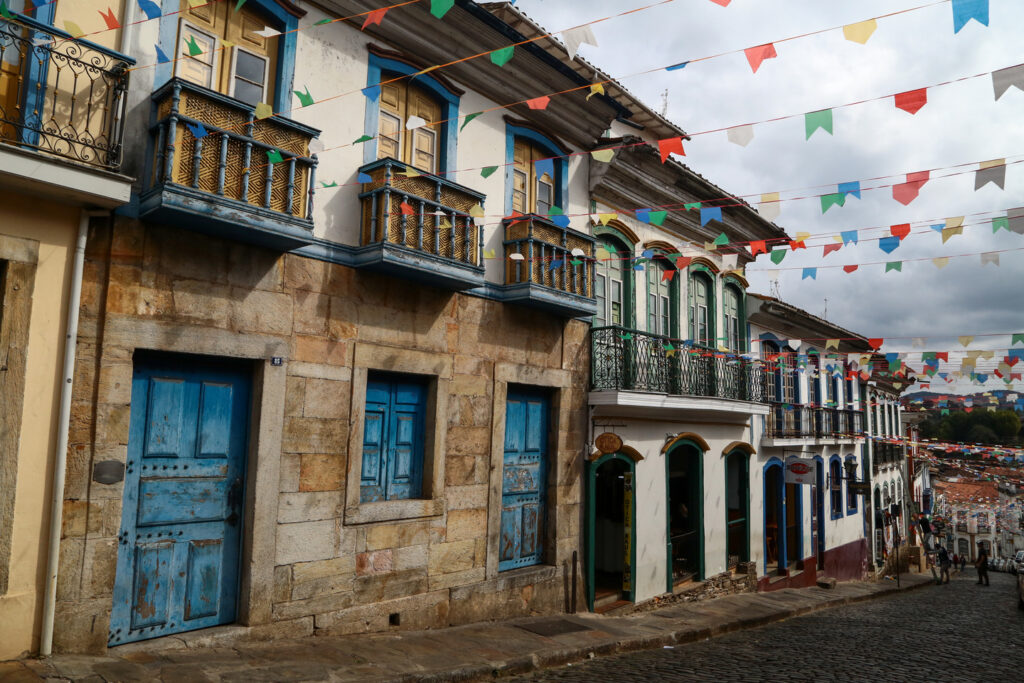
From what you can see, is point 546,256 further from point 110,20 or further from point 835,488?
point 835,488

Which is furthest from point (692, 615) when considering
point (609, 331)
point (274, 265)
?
point (274, 265)

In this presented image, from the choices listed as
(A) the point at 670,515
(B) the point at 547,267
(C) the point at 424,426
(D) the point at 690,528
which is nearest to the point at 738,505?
(D) the point at 690,528

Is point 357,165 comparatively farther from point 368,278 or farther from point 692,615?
point 692,615

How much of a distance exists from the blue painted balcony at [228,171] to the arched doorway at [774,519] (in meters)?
12.6

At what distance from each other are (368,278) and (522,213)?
9.86 ft

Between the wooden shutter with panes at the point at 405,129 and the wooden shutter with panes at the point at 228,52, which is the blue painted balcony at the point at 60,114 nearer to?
the wooden shutter with panes at the point at 228,52

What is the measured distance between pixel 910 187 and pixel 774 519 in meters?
11.8

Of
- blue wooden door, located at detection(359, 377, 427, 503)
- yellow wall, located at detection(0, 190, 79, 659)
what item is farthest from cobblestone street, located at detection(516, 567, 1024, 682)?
yellow wall, located at detection(0, 190, 79, 659)

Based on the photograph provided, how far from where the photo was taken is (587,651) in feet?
25.6

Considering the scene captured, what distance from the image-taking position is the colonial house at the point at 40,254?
16.4 feet

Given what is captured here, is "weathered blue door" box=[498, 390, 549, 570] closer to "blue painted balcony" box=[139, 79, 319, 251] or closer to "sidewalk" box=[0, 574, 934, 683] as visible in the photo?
"sidewalk" box=[0, 574, 934, 683]

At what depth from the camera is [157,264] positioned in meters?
A: 5.86

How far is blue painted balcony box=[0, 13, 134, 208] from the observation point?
4934mm

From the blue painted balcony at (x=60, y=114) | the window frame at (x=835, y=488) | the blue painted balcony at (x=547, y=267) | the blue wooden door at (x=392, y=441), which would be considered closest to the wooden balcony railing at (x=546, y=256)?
the blue painted balcony at (x=547, y=267)
